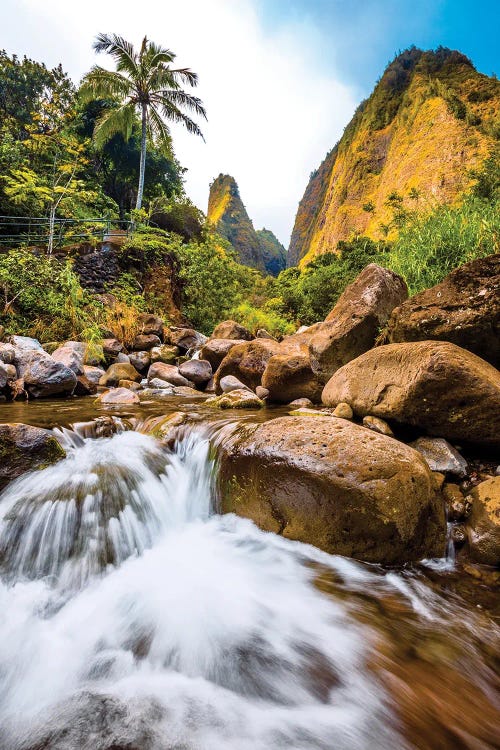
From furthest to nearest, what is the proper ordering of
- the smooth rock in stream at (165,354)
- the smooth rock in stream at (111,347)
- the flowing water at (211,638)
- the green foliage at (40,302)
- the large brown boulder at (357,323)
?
the smooth rock in stream at (165,354)
the smooth rock in stream at (111,347)
the green foliage at (40,302)
the large brown boulder at (357,323)
the flowing water at (211,638)

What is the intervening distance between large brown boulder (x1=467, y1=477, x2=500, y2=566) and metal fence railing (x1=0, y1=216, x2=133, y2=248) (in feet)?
46.3

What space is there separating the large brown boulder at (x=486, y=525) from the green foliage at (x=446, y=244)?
3.37 m

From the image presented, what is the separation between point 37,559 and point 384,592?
2.36 m

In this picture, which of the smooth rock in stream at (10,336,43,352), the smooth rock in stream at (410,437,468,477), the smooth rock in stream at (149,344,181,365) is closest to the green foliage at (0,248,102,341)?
the smooth rock in stream at (10,336,43,352)

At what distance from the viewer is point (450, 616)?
2.06m


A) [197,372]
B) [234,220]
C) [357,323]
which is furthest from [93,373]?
[234,220]

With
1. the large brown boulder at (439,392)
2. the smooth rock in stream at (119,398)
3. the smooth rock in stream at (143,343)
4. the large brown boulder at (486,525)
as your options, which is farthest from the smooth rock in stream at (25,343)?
the large brown boulder at (486,525)

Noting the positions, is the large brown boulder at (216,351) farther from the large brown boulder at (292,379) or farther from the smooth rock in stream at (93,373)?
the large brown boulder at (292,379)

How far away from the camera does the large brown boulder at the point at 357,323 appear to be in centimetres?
487

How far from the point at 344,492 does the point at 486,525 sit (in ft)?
3.12

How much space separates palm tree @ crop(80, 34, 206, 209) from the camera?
15.6 m

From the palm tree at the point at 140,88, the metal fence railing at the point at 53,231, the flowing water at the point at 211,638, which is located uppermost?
the palm tree at the point at 140,88

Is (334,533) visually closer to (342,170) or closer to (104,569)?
(104,569)

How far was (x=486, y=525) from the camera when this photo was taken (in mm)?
2393
